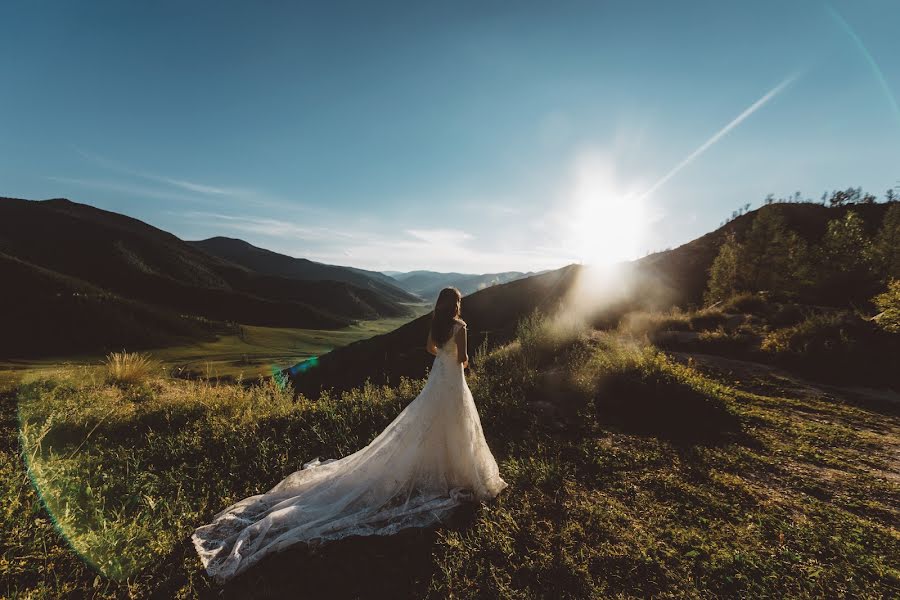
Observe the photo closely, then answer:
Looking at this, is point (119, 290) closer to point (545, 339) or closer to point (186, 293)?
point (186, 293)

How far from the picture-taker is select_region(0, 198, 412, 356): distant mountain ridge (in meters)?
46.9

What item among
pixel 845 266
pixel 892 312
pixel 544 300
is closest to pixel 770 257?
pixel 845 266

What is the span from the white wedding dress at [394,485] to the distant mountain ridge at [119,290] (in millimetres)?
59702

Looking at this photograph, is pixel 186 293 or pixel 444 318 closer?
pixel 444 318

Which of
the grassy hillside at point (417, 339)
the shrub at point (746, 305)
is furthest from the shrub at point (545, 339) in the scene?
the shrub at point (746, 305)

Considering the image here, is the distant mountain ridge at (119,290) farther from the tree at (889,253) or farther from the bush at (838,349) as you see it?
the tree at (889,253)

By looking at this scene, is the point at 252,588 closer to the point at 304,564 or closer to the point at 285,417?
the point at 304,564

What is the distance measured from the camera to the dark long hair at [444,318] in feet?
15.1

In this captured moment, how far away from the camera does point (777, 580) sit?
10.1ft

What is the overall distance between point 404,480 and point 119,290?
11112cm

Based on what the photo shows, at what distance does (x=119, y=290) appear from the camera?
82500mm

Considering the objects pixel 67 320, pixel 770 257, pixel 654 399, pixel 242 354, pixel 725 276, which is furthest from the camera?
pixel 67 320

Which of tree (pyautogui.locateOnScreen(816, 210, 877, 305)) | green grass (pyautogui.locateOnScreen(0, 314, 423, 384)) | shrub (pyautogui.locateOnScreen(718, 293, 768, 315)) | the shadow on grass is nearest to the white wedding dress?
the shadow on grass

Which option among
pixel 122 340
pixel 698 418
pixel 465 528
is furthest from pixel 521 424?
pixel 122 340
